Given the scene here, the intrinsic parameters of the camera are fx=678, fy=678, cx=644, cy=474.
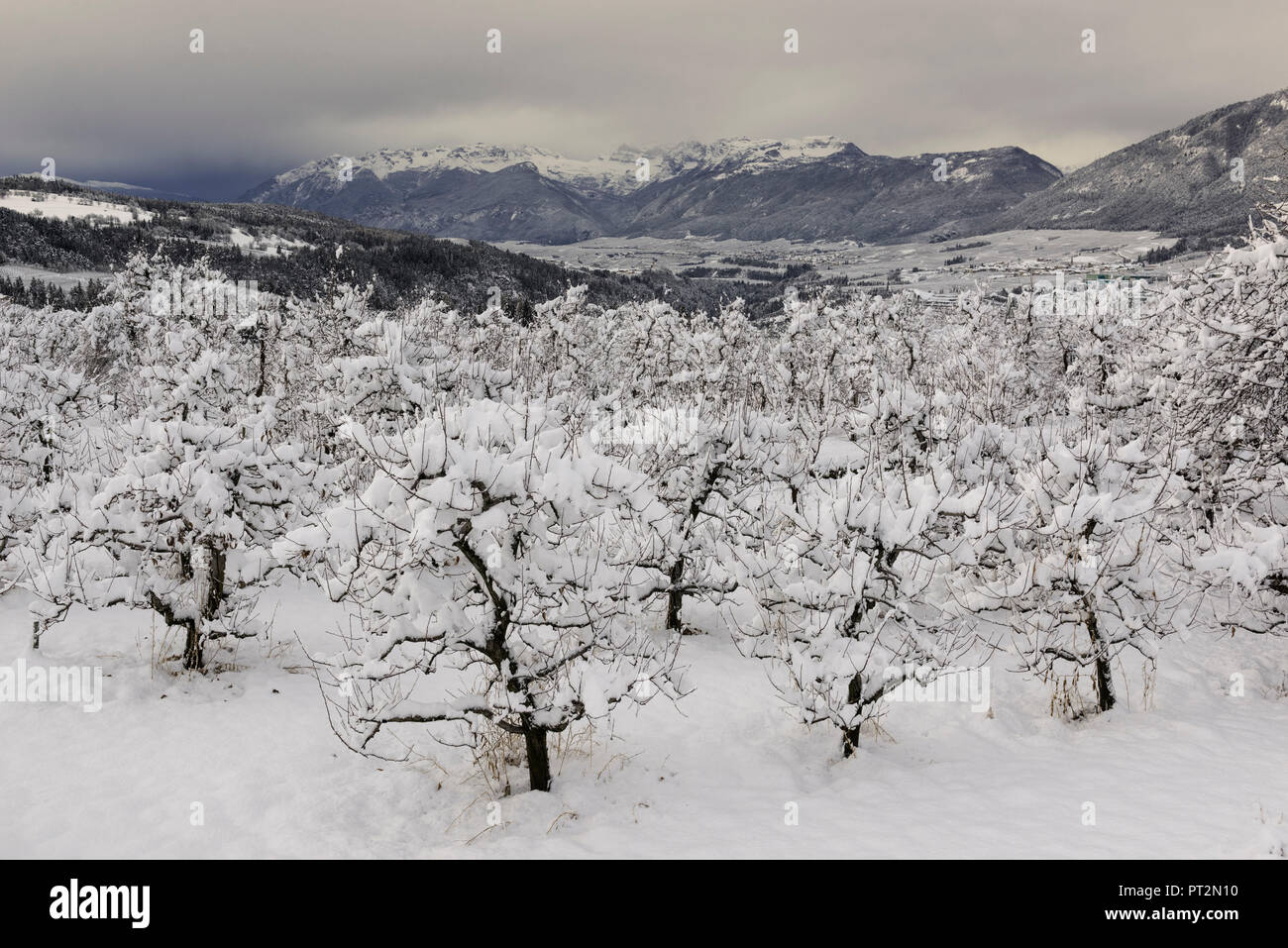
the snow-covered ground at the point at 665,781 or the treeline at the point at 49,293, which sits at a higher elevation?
the treeline at the point at 49,293

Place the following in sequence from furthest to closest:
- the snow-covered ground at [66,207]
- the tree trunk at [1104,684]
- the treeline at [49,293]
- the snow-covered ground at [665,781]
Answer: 1. the snow-covered ground at [66,207]
2. the treeline at [49,293]
3. the tree trunk at [1104,684]
4. the snow-covered ground at [665,781]

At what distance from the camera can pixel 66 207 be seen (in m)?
130

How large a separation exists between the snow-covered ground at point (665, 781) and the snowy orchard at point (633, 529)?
1.31 feet

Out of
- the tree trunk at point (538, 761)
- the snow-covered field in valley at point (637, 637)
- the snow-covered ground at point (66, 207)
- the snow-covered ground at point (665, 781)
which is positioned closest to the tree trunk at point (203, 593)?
the snow-covered field in valley at point (637, 637)

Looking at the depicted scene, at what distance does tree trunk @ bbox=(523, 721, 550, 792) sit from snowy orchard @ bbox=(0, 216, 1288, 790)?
3cm

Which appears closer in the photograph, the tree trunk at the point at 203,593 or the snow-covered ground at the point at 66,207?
the tree trunk at the point at 203,593

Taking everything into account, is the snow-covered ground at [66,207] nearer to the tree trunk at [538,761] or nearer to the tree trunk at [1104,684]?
the tree trunk at [538,761]

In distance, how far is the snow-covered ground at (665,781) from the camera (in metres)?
4.46

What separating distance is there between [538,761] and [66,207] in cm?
17416

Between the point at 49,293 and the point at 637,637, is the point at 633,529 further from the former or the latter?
the point at 49,293

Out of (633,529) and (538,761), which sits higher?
(633,529)

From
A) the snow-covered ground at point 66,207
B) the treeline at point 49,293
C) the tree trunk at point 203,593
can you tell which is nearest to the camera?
the tree trunk at point 203,593

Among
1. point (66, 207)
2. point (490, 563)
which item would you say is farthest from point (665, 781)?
point (66, 207)
